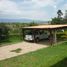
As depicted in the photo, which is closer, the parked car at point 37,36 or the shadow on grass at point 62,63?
the shadow on grass at point 62,63

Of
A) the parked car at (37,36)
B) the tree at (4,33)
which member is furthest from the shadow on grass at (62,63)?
the tree at (4,33)

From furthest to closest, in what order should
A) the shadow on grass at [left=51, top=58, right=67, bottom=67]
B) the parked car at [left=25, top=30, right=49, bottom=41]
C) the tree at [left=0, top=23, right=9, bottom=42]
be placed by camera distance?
the tree at [left=0, top=23, right=9, bottom=42], the parked car at [left=25, top=30, right=49, bottom=41], the shadow on grass at [left=51, top=58, right=67, bottom=67]

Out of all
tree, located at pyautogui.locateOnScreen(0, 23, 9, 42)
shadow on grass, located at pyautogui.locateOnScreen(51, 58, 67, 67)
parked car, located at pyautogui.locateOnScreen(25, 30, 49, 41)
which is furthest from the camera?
tree, located at pyautogui.locateOnScreen(0, 23, 9, 42)

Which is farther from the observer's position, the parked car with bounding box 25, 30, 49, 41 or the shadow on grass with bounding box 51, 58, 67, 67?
the parked car with bounding box 25, 30, 49, 41

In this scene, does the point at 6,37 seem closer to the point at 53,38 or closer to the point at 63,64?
the point at 53,38

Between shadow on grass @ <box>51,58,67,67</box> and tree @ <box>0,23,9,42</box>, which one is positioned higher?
tree @ <box>0,23,9,42</box>

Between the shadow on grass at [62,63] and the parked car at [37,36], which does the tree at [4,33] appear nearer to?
the parked car at [37,36]

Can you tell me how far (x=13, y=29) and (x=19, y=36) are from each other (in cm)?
477

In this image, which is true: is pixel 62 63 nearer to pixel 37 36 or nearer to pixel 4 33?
pixel 37 36

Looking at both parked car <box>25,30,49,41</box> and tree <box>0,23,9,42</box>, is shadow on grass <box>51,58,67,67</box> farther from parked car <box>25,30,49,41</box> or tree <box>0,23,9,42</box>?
tree <box>0,23,9,42</box>

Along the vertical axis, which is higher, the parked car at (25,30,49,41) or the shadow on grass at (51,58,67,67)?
the parked car at (25,30,49,41)

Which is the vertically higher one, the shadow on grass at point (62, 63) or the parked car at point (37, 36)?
the parked car at point (37, 36)

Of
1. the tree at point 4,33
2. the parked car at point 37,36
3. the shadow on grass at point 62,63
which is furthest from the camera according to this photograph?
the tree at point 4,33

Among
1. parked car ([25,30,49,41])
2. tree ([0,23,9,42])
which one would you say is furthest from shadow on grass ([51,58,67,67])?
tree ([0,23,9,42])
